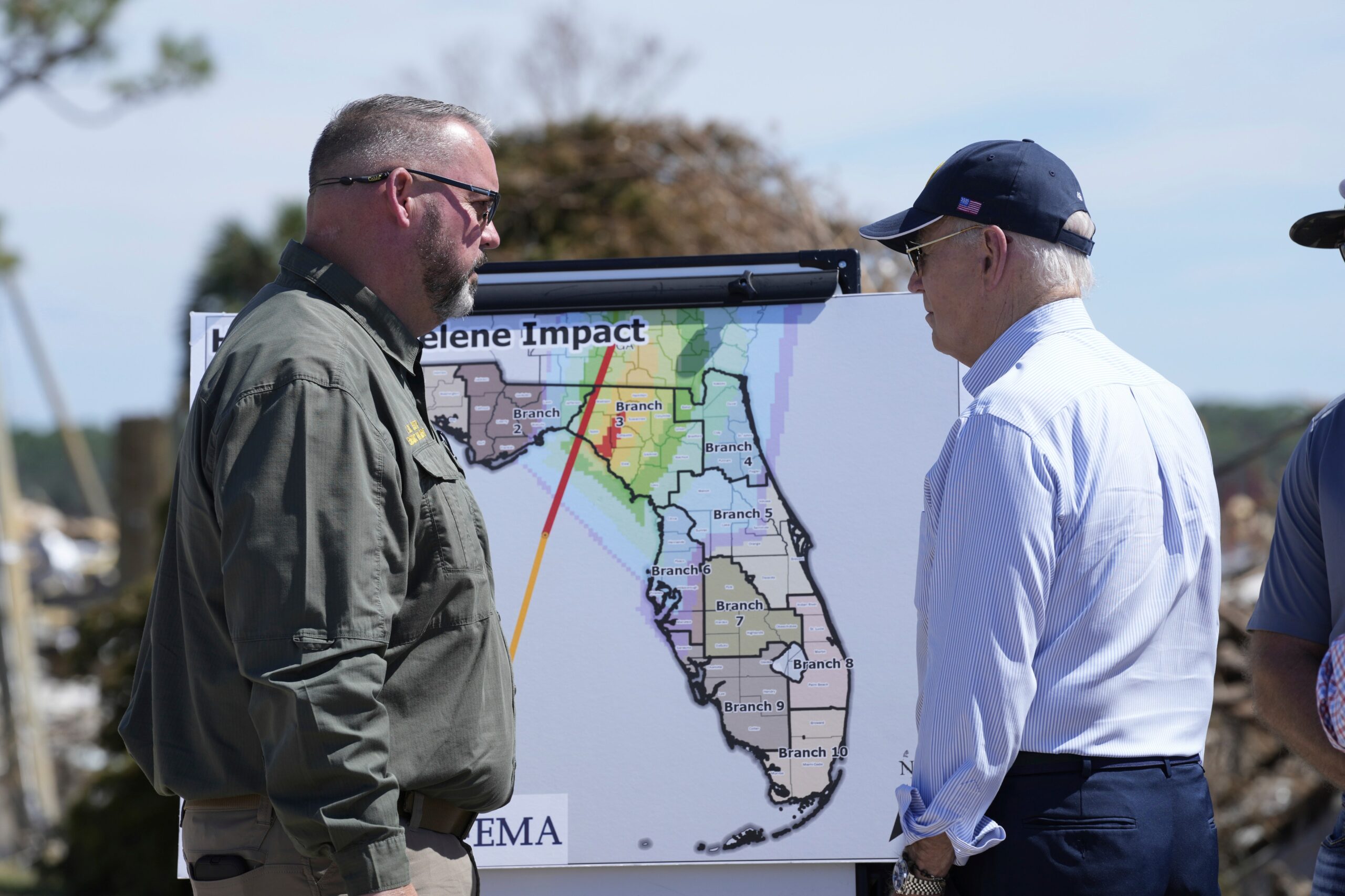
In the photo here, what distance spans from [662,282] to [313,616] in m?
1.50

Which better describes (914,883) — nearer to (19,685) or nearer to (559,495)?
(559,495)

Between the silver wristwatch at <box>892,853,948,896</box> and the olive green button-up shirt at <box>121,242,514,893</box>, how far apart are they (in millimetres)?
622

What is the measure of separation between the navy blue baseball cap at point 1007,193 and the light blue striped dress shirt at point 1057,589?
0.71ft

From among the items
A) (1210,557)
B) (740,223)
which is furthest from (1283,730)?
(740,223)

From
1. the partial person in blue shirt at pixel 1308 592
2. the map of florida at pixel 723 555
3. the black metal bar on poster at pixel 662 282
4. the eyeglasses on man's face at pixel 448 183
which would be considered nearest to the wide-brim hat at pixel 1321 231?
the partial person in blue shirt at pixel 1308 592

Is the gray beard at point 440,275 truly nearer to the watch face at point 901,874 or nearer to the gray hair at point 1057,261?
the gray hair at point 1057,261

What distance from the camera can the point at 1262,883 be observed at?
562cm

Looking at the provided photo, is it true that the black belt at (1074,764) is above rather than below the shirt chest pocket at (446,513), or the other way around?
below

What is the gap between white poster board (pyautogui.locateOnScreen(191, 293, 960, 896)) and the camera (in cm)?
275

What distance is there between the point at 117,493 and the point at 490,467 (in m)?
9.46

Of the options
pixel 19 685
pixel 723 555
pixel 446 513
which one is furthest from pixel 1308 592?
pixel 19 685

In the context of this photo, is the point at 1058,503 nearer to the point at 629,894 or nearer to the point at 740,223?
the point at 629,894

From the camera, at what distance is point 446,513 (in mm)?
1808
